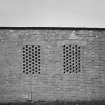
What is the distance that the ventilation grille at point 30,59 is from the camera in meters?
7.14

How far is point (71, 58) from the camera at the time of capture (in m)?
7.27

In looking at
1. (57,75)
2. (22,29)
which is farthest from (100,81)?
(22,29)

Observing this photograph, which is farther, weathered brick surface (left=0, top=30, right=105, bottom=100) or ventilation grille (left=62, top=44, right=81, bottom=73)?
ventilation grille (left=62, top=44, right=81, bottom=73)

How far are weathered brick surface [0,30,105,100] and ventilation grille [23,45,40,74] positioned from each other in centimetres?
18

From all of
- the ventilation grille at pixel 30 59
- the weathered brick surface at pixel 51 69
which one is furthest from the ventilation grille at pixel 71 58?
the ventilation grille at pixel 30 59

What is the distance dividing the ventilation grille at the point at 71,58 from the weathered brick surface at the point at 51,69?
0.18 m

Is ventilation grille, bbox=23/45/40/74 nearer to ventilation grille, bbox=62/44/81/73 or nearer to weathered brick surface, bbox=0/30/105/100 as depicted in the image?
weathered brick surface, bbox=0/30/105/100

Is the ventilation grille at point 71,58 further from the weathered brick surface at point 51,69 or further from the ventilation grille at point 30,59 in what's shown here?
the ventilation grille at point 30,59

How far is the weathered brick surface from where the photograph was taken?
707cm

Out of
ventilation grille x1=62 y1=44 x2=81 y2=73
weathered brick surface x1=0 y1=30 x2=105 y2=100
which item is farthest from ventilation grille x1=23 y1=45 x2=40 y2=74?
ventilation grille x1=62 y1=44 x2=81 y2=73

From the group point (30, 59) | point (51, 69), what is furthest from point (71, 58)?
point (30, 59)

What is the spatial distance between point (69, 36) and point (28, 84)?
2.73m

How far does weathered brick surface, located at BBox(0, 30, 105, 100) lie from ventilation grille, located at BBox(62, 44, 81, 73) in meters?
0.18

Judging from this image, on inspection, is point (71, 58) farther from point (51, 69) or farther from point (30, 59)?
point (30, 59)
